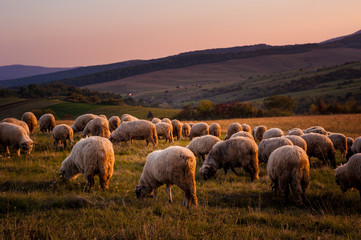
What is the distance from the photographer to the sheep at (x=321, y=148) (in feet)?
41.8

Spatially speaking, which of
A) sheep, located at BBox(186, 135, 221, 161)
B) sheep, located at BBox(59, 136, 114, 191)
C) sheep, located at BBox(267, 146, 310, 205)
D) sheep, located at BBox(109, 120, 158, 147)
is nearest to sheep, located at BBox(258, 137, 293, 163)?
sheep, located at BBox(186, 135, 221, 161)

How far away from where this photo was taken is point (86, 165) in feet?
28.2

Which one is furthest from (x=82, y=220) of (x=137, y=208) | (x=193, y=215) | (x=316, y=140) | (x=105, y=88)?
(x=105, y=88)

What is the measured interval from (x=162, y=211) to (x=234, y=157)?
5455mm

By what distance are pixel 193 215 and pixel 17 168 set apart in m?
8.15

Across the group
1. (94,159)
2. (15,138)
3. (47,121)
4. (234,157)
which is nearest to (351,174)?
(234,157)

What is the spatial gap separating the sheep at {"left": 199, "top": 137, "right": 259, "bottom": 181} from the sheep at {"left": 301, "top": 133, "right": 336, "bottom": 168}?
386 centimetres

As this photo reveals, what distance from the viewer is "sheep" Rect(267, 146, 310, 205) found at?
315 inches

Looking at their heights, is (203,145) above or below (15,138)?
below

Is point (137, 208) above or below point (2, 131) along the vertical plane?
below

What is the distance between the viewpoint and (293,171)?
8.09 meters

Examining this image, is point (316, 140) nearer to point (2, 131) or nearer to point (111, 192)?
point (111, 192)

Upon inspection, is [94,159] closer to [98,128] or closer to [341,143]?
[98,128]

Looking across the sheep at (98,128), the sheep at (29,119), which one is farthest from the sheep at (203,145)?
the sheep at (29,119)
